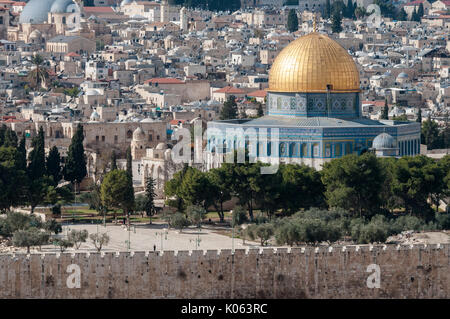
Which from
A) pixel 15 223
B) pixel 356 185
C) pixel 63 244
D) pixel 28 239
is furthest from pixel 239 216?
pixel 28 239

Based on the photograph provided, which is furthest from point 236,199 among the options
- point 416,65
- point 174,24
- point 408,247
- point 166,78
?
point 174,24

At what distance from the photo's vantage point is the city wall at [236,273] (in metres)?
37.3

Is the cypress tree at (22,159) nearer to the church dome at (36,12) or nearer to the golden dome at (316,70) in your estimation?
the golden dome at (316,70)

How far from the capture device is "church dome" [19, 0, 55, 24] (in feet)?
447

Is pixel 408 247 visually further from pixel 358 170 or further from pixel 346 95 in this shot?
pixel 346 95

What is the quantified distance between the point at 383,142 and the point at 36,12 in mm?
84806

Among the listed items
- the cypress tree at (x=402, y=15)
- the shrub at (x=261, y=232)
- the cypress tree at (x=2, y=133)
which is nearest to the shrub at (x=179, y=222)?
the shrub at (x=261, y=232)

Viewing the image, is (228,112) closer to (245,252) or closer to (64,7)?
(245,252)

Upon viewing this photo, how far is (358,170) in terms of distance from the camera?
164 feet

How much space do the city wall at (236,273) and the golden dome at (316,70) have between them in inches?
817

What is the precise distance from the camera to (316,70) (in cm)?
5912

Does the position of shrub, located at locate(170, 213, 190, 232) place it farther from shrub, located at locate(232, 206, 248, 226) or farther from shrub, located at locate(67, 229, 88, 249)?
shrub, located at locate(67, 229, 88, 249)

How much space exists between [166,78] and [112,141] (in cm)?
2482

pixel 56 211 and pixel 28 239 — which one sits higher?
pixel 28 239
